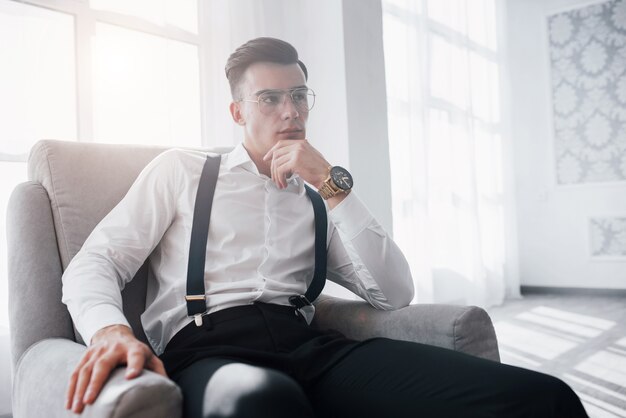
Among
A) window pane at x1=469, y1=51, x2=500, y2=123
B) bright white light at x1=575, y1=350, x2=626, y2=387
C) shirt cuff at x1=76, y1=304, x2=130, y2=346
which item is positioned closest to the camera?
shirt cuff at x1=76, y1=304, x2=130, y2=346

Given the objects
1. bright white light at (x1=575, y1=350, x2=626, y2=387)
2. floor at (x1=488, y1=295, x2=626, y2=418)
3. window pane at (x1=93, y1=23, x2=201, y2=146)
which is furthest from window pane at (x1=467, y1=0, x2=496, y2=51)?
window pane at (x1=93, y1=23, x2=201, y2=146)

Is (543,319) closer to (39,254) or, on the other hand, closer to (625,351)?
(625,351)

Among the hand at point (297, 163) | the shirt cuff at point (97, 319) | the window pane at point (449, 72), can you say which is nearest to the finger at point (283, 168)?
the hand at point (297, 163)

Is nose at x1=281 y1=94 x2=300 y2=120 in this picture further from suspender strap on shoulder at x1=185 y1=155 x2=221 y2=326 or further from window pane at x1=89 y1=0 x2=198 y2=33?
window pane at x1=89 y1=0 x2=198 y2=33

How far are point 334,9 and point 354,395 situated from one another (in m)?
2.10

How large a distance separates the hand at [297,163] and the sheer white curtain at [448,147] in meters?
2.33

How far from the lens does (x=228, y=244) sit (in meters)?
1.23

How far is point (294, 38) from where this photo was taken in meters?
2.70

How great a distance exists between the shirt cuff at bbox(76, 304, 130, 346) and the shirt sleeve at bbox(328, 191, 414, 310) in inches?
20.7

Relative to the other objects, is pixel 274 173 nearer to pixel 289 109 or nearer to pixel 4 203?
pixel 289 109

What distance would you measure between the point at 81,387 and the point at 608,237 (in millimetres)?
4983

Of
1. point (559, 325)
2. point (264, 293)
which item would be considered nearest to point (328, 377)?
point (264, 293)

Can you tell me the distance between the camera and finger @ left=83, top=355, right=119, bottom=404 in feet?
2.31

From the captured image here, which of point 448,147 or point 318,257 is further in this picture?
point 448,147
